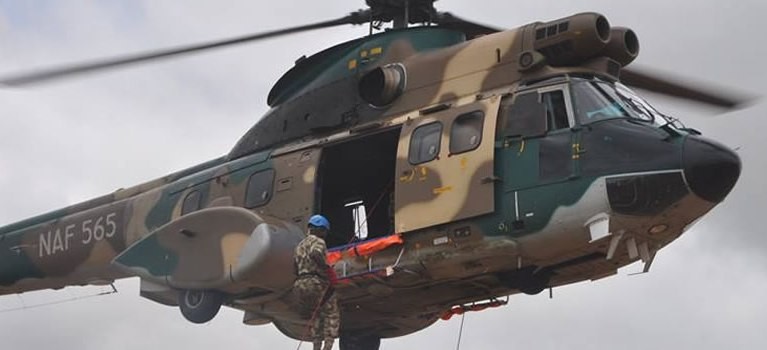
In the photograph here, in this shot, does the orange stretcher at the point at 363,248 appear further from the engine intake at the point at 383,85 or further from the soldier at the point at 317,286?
the engine intake at the point at 383,85

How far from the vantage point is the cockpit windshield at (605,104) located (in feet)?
37.4

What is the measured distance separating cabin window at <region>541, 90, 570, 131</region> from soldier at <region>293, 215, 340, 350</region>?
2510mm

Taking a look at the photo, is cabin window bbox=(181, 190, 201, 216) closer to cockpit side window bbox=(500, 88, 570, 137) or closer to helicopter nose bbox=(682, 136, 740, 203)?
cockpit side window bbox=(500, 88, 570, 137)

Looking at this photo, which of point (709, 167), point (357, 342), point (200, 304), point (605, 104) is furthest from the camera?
point (357, 342)

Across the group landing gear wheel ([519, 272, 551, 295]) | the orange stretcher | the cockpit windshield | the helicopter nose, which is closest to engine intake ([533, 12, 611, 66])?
the cockpit windshield

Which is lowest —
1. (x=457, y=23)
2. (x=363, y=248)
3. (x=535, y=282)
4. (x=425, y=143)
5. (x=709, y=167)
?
(x=535, y=282)

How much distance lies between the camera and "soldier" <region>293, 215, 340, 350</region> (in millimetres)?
10898

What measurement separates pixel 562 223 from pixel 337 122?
323 centimetres

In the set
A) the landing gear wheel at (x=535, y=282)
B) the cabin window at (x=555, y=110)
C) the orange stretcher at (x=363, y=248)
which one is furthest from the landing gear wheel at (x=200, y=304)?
the cabin window at (x=555, y=110)

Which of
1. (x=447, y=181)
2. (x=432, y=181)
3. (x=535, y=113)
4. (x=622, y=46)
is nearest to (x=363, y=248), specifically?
(x=432, y=181)

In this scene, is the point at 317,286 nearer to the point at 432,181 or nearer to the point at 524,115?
the point at 432,181

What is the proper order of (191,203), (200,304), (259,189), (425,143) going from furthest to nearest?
(191,203), (259,189), (200,304), (425,143)

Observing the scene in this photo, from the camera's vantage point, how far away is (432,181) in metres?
11.8

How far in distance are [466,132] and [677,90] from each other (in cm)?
295
